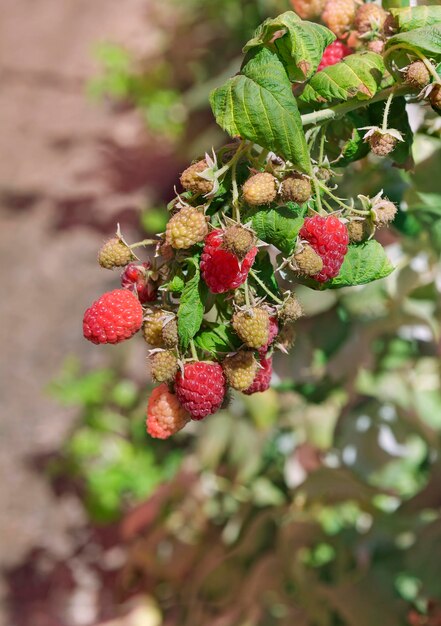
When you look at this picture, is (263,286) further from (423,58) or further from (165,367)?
(423,58)

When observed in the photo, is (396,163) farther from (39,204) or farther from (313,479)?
(39,204)

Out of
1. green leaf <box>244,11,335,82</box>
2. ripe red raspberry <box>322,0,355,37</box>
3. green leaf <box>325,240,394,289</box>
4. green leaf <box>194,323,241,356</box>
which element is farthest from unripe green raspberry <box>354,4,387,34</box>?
green leaf <box>194,323,241,356</box>

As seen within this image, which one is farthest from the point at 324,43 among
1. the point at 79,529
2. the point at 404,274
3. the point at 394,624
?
the point at 79,529

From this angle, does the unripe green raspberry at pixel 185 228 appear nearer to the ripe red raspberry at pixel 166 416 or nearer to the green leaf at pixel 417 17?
the ripe red raspberry at pixel 166 416

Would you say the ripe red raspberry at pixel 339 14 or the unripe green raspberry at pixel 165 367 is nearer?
the unripe green raspberry at pixel 165 367

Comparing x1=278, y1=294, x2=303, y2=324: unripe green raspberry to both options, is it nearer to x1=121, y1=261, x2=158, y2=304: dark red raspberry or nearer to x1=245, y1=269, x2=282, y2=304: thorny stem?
x1=245, y1=269, x2=282, y2=304: thorny stem

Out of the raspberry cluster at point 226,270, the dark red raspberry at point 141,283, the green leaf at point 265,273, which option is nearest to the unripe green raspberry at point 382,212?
the raspberry cluster at point 226,270

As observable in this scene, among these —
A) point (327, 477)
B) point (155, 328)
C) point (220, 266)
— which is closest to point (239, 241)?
point (220, 266)
